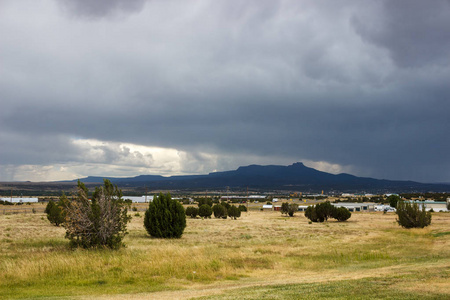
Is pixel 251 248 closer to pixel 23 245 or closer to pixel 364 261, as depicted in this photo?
pixel 364 261

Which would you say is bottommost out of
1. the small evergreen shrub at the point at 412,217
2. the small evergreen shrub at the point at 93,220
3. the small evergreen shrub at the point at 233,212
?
the small evergreen shrub at the point at 233,212

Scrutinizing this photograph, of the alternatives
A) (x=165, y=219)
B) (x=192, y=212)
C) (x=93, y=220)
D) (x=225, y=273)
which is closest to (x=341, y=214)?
(x=192, y=212)

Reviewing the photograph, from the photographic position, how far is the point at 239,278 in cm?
1667

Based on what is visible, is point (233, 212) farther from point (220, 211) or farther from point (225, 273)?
point (225, 273)

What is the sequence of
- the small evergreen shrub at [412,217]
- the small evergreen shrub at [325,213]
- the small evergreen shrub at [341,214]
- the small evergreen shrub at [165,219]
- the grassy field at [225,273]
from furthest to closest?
the small evergreen shrub at [341,214], the small evergreen shrub at [325,213], the small evergreen shrub at [412,217], the small evergreen shrub at [165,219], the grassy field at [225,273]

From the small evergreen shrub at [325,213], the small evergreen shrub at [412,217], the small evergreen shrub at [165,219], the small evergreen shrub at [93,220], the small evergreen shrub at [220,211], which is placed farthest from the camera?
the small evergreen shrub at [220,211]

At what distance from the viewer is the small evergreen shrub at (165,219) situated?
103 feet

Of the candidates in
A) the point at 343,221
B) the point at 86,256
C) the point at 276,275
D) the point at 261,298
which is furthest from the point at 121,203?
the point at 343,221

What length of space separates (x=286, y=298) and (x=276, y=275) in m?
6.89

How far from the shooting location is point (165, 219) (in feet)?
103

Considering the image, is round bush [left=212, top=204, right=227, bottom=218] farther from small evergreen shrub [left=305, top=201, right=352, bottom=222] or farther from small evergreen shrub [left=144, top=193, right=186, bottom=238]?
small evergreen shrub [left=144, top=193, right=186, bottom=238]

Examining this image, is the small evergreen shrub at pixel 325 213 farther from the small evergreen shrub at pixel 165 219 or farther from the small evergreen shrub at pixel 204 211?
the small evergreen shrub at pixel 165 219

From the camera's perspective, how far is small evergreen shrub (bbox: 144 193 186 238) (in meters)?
31.2

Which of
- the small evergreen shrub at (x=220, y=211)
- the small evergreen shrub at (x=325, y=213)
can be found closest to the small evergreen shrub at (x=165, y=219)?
the small evergreen shrub at (x=325, y=213)
